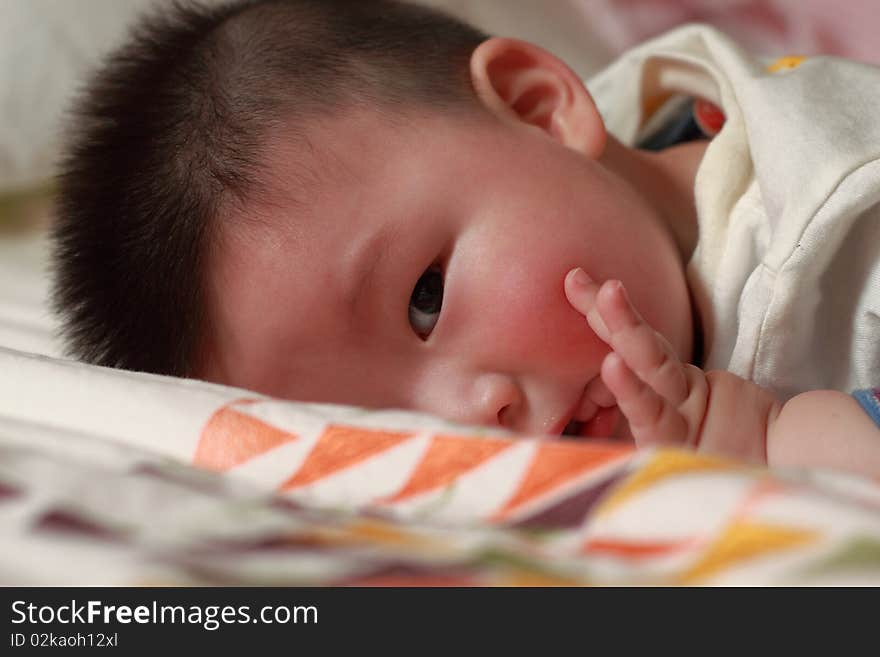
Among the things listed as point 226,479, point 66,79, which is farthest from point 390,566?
point 66,79

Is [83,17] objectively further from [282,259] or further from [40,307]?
[282,259]

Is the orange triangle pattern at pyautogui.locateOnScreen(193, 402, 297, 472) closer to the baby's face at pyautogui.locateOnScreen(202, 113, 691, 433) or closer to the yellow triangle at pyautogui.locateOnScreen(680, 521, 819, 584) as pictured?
the baby's face at pyautogui.locateOnScreen(202, 113, 691, 433)

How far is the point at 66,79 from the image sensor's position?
5.28 ft

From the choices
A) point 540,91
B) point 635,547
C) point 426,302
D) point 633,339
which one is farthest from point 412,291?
point 635,547

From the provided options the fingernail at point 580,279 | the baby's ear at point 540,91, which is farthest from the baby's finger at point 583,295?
the baby's ear at point 540,91

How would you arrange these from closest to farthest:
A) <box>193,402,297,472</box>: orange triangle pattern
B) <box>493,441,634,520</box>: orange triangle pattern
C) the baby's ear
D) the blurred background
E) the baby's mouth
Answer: <box>493,441,634,520</box>: orange triangle pattern < <box>193,402,297,472</box>: orange triangle pattern < the baby's mouth < the baby's ear < the blurred background

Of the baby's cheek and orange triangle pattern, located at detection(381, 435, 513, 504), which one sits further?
the baby's cheek

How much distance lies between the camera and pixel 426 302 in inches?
35.2

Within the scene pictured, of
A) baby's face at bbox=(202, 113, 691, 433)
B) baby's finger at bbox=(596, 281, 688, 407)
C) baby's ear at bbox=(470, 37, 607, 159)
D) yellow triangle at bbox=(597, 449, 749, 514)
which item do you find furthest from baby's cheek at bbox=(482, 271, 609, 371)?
yellow triangle at bbox=(597, 449, 749, 514)

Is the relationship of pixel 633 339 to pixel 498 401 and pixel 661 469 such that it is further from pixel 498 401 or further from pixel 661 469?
pixel 661 469

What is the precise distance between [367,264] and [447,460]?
32 cm

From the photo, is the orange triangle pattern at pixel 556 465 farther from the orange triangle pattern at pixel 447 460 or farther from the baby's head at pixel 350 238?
the baby's head at pixel 350 238

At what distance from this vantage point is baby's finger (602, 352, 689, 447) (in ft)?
2.34

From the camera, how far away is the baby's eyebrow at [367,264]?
864 millimetres
